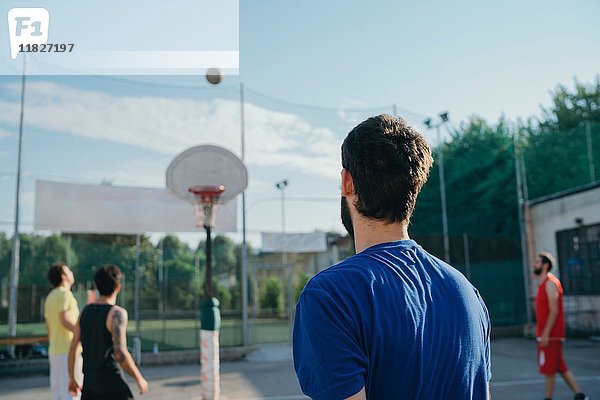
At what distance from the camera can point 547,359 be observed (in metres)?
6.40

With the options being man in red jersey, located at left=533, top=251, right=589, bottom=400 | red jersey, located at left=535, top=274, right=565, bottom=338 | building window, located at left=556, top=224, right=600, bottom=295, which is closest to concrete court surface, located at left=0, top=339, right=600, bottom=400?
man in red jersey, located at left=533, top=251, right=589, bottom=400

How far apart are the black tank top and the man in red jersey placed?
15.5 ft

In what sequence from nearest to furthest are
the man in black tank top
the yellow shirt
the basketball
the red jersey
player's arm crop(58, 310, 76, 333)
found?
the man in black tank top
player's arm crop(58, 310, 76, 333)
the yellow shirt
the red jersey
the basketball

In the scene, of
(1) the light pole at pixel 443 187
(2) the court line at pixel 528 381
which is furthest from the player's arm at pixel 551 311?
(1) the light pole at pixel 443 187

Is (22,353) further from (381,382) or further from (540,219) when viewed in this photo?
(540,219)

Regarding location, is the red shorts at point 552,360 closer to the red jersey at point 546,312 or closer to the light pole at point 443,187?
the red jersey at point 546,312

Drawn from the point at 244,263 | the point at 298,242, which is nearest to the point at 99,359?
the point at 244,263

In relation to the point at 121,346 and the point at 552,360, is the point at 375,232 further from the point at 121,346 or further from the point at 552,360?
the point at 552,360

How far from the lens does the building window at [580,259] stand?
565 inches

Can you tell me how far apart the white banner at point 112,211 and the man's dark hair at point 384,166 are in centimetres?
1007

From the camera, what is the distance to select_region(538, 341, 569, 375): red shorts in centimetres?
637

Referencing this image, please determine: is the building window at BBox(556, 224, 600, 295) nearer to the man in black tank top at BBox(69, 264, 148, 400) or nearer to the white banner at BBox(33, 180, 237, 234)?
the white banner at BBox(33, 180, 237, 234)

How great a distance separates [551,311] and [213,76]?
8.80 meters

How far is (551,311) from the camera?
21.2 feet
